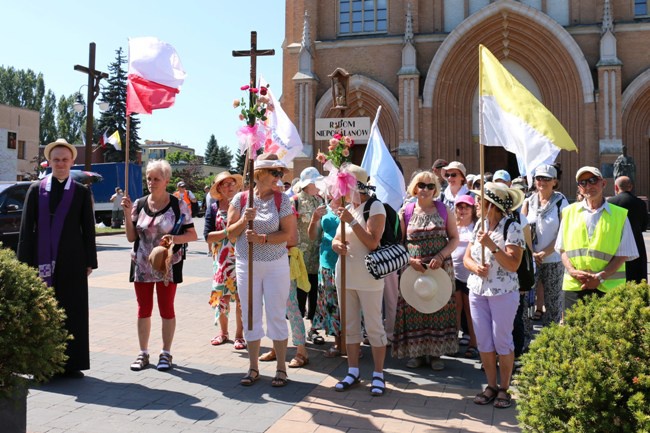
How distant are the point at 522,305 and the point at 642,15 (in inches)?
946

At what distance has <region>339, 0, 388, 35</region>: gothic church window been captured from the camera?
88.3 ft

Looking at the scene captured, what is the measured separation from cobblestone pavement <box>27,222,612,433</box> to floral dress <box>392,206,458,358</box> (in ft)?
0.78

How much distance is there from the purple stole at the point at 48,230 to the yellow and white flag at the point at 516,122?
4054mm

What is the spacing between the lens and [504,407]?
4.86 metres

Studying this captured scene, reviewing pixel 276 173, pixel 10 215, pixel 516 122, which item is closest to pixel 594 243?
pixel 516 122

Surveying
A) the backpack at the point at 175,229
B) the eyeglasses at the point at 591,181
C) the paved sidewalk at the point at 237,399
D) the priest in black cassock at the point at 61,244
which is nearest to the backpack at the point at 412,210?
the eyeglasses at the point at 591,181

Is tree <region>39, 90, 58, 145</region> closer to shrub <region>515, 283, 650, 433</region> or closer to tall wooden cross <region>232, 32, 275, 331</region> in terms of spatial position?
tall wooden cross <region>232, 32, 275, 331</region>

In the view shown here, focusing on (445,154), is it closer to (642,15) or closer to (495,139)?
(642,15)

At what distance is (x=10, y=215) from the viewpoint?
47.0 feet

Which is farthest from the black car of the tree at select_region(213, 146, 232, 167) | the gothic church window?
the tree at select_region(213, 146, 232, 167)

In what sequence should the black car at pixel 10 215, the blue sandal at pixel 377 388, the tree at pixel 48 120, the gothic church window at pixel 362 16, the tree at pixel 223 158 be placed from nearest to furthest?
the blue sandal at pixel 377 388 → the black car at pixel 10 215 → the gothic church window at pixel 362 16 → the tree at pixel 48 120 → the tree at pixel 223 158

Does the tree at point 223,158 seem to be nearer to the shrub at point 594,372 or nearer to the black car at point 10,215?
the black car at point 10,215

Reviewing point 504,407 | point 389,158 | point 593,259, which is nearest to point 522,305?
point 593,259

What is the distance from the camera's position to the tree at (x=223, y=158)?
98.1 metres
